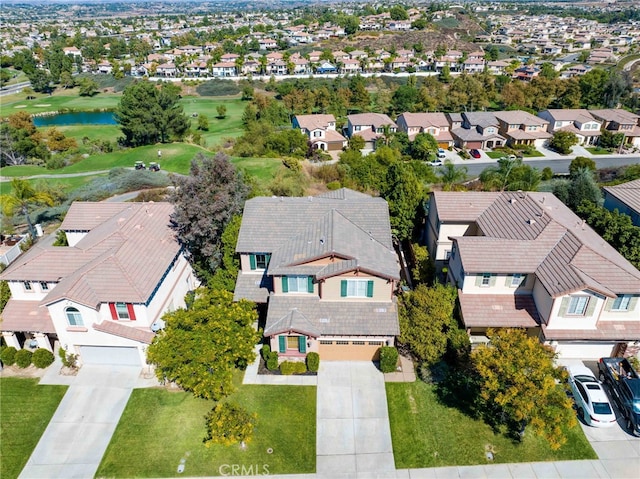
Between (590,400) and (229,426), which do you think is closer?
A: (229,426)

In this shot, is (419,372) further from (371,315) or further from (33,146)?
(33,146)

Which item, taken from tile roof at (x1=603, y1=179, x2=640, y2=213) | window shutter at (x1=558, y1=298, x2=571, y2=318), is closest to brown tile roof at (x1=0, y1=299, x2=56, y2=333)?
window shutter at (x1=558, y1=298, x2=571, y2=318)

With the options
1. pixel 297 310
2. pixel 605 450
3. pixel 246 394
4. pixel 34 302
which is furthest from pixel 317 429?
pixel 34 302

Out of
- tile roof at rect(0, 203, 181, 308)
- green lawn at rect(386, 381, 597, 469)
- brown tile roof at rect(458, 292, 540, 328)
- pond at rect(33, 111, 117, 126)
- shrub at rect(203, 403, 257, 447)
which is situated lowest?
pond at rect(33, 111, 117, 126)

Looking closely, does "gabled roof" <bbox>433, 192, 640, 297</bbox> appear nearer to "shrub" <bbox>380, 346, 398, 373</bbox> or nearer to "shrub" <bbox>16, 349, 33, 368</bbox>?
"shrub" <bbox>380, 346, 398, 373</bbox>

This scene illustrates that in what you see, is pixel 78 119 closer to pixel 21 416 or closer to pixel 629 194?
pixel 21 416

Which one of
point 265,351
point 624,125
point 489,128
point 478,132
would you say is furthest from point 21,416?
point 624,125

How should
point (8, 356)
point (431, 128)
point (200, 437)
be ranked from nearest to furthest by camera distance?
point (200, 437) < point (8, 356) < point (431, 128)
